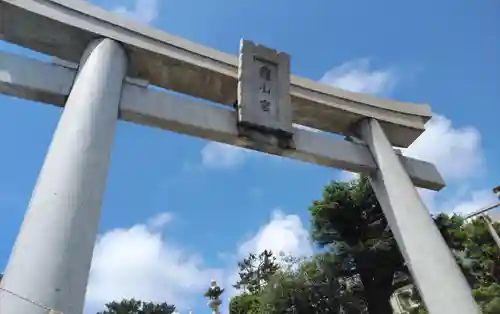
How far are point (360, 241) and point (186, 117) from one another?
9.31 meters

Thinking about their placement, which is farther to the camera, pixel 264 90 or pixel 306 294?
pixel 306 294

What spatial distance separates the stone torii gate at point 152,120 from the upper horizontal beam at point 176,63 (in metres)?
0.01

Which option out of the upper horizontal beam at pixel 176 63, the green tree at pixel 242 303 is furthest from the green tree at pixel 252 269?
the upper horizontal beam at pixel 176 63

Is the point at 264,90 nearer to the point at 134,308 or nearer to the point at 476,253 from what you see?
the point at 476,253

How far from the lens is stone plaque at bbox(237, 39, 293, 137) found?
190 inches

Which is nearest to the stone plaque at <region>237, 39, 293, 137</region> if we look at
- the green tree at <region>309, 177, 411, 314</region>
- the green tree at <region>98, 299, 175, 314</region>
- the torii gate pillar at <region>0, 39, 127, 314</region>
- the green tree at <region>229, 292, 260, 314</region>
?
the torii gate pillar at <region>0, 39, 127, 314</region>

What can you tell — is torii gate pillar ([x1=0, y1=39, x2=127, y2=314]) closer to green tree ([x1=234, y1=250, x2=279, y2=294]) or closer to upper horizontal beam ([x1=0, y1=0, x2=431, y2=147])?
upper horizontal beam ([x1=0, y1=0, x2=431, y2=147])

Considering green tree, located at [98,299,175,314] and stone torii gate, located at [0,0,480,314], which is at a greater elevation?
green tree, located at [98,299,175,314]

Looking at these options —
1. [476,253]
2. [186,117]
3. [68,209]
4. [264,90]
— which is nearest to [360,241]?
[476,253]

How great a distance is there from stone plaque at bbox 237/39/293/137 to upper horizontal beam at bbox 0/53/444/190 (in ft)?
0.62

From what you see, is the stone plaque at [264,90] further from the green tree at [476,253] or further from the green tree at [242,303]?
the green tree at [242,303]

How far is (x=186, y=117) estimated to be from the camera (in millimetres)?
4551

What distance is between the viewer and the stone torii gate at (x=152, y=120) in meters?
2.81

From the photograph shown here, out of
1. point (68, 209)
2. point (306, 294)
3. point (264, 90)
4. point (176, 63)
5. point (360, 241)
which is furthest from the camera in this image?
point (360, 241)
